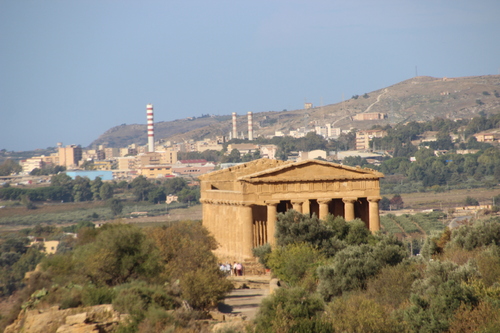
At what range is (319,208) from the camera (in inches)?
1852

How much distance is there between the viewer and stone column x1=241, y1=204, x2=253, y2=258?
1802 inches

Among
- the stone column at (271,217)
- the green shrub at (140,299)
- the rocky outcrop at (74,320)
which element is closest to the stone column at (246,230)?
the stone column at (271,217)

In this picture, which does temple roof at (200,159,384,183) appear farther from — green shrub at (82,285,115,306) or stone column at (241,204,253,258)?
green shrub at (82,285,115,306)

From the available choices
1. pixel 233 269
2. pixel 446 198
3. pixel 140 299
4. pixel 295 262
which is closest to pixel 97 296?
pixel 140 299

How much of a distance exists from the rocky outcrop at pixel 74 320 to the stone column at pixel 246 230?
19.3 m

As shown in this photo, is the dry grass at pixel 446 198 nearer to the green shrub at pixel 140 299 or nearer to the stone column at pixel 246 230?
the stone column at pixel 246 230

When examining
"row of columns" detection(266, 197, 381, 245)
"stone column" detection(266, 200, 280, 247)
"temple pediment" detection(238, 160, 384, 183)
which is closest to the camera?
"stone column" detection(266, 200, 280, 247)

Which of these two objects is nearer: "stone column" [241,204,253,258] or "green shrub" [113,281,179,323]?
"green shrub" [113,281,179,323]

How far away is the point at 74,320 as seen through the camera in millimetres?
25469

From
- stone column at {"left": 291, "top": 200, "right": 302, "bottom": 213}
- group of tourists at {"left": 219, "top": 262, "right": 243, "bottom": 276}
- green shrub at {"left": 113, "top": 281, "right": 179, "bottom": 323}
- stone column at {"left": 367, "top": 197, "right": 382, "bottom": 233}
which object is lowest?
group of tourists at {"left": 219, "top": 262, "right": 243, "bottom": 276}

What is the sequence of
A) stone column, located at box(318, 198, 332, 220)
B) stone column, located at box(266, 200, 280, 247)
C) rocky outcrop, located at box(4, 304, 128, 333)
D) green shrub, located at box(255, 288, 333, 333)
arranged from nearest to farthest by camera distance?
1. green shrub, located at box(255, 288, 333, 333)
2. rocky outcrop, located at box(4, 304, 128, 333)
3. stone column, located at box(266, 200, 280, 247)
4. stone column, located at box(318, 198, 332, 220)

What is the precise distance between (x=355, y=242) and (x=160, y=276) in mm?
10313

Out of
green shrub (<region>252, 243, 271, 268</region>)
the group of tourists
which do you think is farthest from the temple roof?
the group of tourists

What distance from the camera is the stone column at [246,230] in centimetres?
4578
